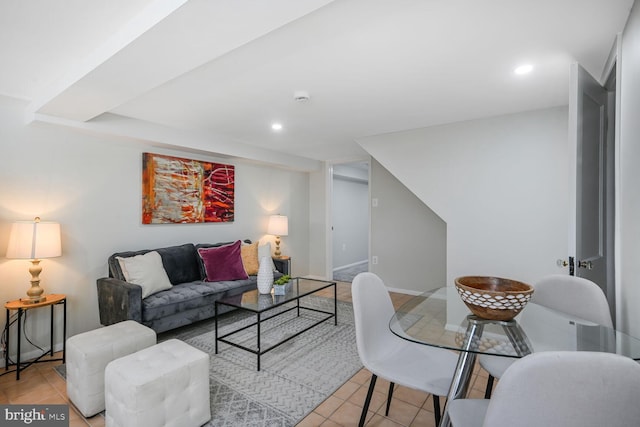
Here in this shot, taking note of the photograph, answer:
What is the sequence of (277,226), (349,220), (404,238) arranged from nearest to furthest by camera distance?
(404,238) → (277,226) → (349,220)

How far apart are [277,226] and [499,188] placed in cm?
305

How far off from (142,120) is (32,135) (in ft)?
2.93

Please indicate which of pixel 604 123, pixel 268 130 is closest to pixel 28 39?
pixel 268 130

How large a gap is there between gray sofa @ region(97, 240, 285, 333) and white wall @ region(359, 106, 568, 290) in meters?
2.39

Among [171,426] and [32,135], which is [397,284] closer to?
[171,426]

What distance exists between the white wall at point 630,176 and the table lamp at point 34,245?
372 centimetres

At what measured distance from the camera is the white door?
177 cm

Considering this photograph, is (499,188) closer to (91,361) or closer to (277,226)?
(277,226)

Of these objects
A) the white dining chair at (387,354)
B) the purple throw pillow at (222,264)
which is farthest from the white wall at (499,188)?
the purple throw pillow at (222,264)

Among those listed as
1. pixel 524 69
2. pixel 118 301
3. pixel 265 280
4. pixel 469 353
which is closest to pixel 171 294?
pixel 118 301

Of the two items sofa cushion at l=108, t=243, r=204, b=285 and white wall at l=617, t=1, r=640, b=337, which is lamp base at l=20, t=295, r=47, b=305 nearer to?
sofa cushion at l=108, t=243, r=204, b=285

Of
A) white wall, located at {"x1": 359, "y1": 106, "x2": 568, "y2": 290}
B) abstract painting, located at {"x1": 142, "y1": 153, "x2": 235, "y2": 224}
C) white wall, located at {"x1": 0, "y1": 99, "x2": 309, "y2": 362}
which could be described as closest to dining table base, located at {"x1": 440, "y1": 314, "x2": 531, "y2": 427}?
white wall, located at {"x1": 359, "y1": 106, "x2": 568, "y2": 290}

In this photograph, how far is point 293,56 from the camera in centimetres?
197

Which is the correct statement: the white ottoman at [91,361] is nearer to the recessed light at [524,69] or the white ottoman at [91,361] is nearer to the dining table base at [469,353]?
the dining table base at [469,353]
